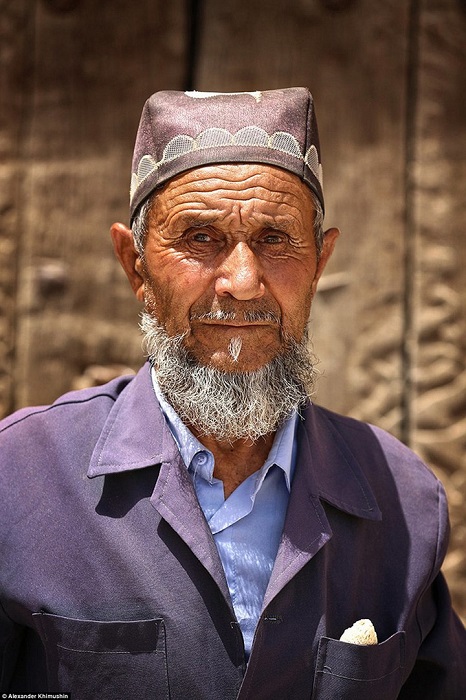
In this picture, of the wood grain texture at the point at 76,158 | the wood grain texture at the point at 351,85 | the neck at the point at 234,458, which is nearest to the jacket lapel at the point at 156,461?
the neck at the point at 234,458

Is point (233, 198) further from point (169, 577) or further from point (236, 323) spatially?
point (169, 577)

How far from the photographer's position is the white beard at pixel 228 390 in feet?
5.55

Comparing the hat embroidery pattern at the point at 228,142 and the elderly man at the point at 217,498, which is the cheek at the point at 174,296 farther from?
the hat embroidery pattern at the point at 228,142

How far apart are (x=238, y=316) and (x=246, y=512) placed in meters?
0.36

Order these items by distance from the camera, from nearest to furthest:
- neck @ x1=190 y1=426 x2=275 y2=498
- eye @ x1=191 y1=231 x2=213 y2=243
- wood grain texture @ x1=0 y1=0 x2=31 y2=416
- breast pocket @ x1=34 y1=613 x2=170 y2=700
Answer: breast pocket @ x1=34 y1=613 x2=170 y2=700 → eye @ x1=191 y1=231 x2=213 y2=243 → neck @ x1=190 y1=426 x2=275 y2=498 → wood grain texture @ x1=0 y1=0 x2=31 y2=416

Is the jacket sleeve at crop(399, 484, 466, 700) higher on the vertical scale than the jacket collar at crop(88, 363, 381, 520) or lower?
lower

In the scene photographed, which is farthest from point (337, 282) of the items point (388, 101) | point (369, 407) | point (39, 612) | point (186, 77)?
point (39, 612)

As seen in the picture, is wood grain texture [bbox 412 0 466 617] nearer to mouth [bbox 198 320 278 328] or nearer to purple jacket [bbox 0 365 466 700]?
purple jacket [bbox 0 365 466 700]

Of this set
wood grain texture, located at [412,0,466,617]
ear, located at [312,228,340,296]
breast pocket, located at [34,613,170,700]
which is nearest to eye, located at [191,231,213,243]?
ear, located at [312,228,340,296]

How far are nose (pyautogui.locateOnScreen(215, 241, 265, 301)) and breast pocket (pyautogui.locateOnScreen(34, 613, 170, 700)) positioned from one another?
0.58 m

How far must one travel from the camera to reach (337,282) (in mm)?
2414

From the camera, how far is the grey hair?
1.73 metres

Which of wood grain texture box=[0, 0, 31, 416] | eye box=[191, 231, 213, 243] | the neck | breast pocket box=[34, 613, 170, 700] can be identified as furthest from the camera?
wood grain texture box=[0, 0, 31, 416]

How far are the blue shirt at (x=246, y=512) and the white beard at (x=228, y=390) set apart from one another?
0.14 ft
